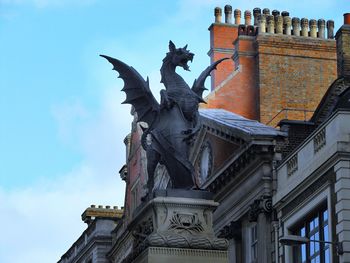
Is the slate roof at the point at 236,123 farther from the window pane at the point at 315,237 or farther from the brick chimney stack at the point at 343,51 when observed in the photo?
the window pane at the point at 315,237

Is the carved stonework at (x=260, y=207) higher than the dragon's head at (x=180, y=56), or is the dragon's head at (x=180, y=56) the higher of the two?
the carved stonework at (x=260, y=207)

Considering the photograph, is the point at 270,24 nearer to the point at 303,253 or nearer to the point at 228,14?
the point at 228,14

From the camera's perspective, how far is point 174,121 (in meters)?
19.7

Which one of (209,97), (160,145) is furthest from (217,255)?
(209,97)

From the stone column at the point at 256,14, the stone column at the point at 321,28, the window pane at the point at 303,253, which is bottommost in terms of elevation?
the window pane at the point at 303,253

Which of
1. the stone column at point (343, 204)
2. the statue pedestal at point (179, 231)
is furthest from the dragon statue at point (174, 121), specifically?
the stone column at point (343, 204)

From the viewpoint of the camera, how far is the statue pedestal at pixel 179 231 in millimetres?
18531

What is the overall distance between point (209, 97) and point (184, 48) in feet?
92.6

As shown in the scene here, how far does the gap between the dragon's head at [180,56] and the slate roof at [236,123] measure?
685 inches

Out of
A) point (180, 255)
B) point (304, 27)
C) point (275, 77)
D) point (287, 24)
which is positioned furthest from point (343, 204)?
point (304, 27)

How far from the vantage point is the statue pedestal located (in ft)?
60.8

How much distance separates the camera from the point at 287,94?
49.5 meters

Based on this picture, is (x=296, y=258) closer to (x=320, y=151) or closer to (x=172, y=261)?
(x=320, y=151)

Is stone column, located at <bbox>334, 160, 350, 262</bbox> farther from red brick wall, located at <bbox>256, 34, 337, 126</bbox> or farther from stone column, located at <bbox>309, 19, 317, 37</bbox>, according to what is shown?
stone column, located at <bbox>309, 19, 317, 37</bbox>
